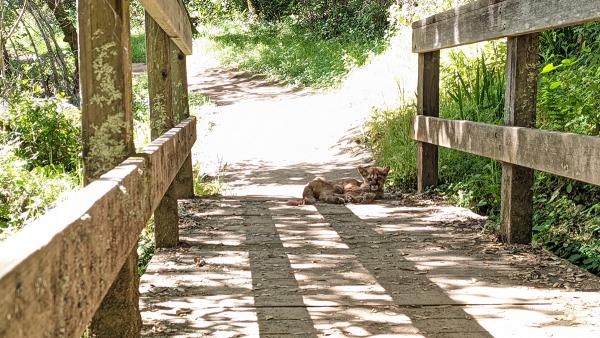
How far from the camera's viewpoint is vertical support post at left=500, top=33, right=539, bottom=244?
4.84 m

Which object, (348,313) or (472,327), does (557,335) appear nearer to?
(472,327)

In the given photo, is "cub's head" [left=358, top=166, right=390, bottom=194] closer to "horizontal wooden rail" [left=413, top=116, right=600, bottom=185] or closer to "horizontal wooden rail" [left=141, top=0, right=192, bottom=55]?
"horizontal wooden rail" [left=413, top=116, right=600, bottom=185]

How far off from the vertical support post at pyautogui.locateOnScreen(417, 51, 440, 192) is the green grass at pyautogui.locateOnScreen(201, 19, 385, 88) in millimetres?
10956

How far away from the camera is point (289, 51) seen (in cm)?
2503

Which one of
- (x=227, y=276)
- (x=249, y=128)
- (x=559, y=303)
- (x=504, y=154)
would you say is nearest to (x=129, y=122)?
(x=227, y=276)

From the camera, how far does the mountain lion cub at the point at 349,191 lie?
7281mm

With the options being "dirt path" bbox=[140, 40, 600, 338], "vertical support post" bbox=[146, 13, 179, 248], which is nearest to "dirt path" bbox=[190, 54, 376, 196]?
"dirt path" bbox=[140, 40, 600, 338]

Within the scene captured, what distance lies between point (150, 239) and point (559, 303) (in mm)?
3790

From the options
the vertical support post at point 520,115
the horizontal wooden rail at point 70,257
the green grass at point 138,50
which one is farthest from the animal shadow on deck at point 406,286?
the green grass at point 138,50

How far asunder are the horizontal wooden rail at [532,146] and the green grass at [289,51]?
12.6 m

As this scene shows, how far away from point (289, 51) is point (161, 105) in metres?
20.1

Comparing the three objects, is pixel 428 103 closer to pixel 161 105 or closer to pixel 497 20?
pixel 497 20

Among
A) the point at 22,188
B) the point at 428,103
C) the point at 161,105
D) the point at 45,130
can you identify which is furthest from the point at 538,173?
the point at 45,130

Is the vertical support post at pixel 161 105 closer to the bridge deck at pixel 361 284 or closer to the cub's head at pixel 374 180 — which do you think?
the bridge deck at pixel 361 284
